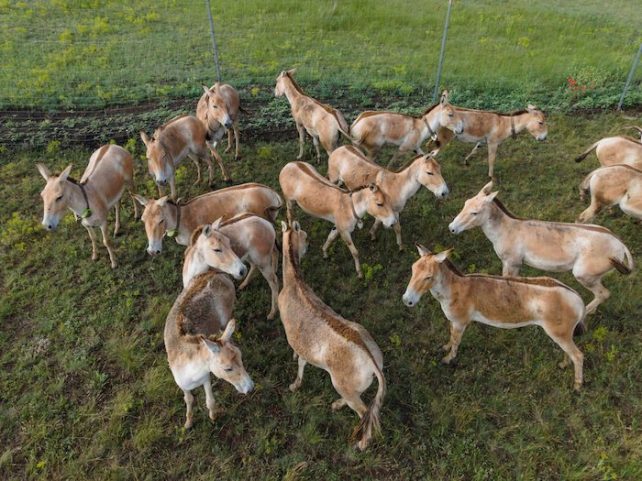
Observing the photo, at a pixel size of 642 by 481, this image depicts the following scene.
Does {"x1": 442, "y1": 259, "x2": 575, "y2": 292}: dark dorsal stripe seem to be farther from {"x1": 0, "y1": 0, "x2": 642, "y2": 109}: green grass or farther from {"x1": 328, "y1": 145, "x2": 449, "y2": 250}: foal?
{"x1": 0, "y1": 0, "x2": 642, "y2": 109}: green grass

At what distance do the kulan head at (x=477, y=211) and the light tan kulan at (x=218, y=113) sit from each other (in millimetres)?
5133

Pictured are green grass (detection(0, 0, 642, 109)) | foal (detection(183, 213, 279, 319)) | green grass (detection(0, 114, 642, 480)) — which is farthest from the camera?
green grass (detection(0, 0, 642, 109))

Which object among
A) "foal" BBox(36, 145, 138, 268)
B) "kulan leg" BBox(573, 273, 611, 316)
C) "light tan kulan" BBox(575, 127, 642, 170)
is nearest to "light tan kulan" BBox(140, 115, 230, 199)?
"foal" BBox(36, 145, 138, 268)

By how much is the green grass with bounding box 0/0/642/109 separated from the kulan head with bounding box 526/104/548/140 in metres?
2.80

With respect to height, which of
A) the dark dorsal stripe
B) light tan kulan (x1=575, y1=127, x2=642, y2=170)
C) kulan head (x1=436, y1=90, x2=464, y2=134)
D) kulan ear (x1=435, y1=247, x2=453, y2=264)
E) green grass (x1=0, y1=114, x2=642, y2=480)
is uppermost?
kulan head (x1=436, y1=90, x2=464, y2=134)

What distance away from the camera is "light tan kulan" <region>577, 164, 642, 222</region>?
7.69 m

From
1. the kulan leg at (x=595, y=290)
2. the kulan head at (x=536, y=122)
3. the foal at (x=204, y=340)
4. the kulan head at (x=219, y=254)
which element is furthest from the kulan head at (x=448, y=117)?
the foal at (x=204, y=340)

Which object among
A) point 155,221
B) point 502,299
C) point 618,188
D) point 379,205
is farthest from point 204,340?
point 618,188

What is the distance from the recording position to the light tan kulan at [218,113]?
9422 millimetres

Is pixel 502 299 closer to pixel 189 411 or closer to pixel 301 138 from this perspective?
pixel 189 411

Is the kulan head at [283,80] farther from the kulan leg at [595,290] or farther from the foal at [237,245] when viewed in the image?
the kulan leg at [595,290]

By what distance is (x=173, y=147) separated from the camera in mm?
8930

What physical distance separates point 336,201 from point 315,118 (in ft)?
9.75

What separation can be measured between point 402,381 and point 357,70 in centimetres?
1033
